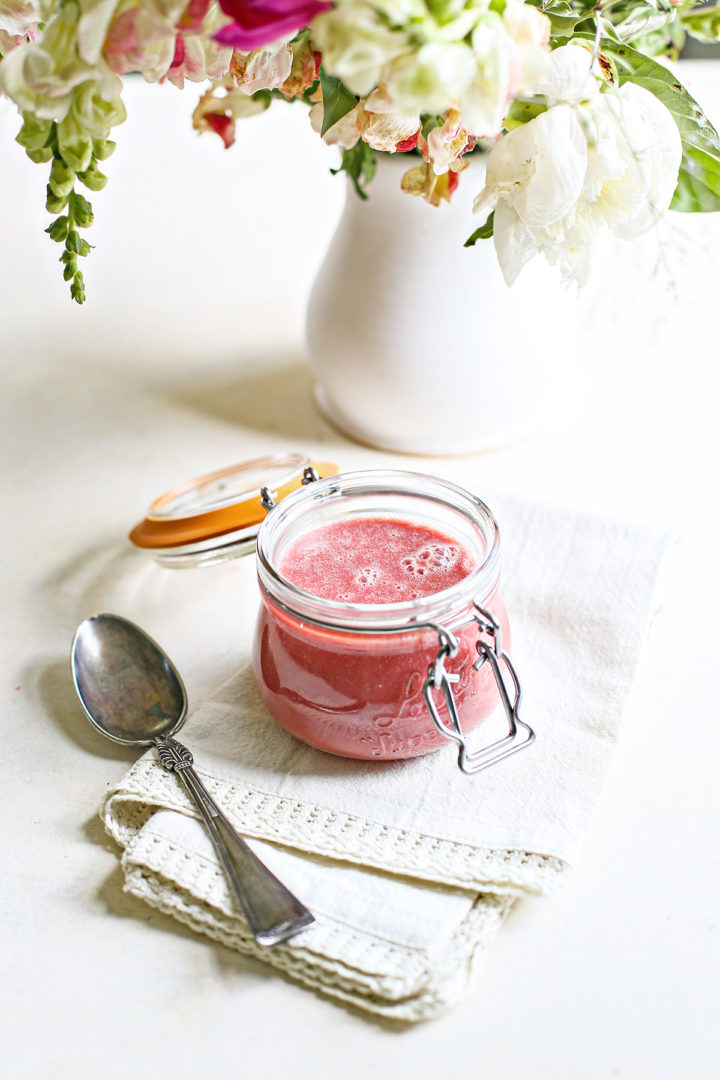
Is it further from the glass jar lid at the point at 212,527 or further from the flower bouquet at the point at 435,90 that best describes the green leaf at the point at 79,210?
the glass jar lid at the point at 212,527

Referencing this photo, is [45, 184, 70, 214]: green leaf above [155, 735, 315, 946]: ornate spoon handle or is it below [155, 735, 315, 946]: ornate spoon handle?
above

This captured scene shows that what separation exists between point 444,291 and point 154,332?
1.59 ft

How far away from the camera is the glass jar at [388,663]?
1.86ft

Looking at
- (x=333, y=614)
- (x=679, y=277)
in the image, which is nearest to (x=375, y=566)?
(x=333, y=614)

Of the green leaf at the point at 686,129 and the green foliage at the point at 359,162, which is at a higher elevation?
the green leaf at the point at 686,129

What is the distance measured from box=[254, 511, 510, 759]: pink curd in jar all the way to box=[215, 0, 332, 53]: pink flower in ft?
0.95

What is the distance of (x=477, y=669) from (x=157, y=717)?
0.22 m

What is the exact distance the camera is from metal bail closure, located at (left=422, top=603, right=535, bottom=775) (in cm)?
56

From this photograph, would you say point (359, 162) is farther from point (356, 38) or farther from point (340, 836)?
point (340, 836)

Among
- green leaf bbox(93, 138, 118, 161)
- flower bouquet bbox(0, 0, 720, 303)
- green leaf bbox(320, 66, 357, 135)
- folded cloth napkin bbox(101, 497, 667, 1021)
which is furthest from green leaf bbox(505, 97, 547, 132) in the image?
folded cloth napkin bbox(101, 497, 667, 1021)

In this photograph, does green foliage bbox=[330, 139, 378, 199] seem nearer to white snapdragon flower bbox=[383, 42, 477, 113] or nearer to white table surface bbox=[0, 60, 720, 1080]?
white table surface bbox=[0, 60, 720, 1080]

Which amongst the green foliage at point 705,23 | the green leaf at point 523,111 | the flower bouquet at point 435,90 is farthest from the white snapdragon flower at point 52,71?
the green foliage at point 705,23

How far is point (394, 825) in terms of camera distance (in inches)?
22.8

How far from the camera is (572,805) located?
0.58 metres
